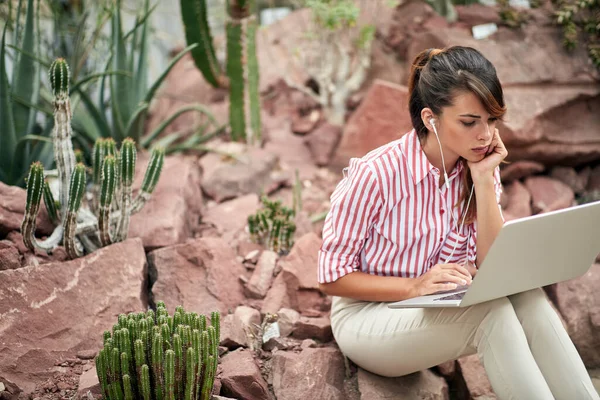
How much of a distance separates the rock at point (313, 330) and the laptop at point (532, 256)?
28.8 inches

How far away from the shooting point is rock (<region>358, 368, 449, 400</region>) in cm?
257

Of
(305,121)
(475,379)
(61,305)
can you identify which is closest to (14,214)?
(61,305)

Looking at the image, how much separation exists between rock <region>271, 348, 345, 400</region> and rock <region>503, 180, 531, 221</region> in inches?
65.7

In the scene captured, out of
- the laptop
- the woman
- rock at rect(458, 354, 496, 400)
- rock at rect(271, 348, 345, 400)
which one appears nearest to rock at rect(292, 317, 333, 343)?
rock at rect(271, 348, 345, 400)

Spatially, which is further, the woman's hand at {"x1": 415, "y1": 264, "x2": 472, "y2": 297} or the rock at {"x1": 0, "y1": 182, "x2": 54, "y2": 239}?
the rock at {"x1": 0, "y1": 182, "x2": 54, "y2": 239}

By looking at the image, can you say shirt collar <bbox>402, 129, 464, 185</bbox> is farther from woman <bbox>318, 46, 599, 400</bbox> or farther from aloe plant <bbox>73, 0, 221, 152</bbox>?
aloe plant <bbox>73, 0, 221, 152</bbox>

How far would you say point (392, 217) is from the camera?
7.99 feet

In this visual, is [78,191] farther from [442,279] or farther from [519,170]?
[519,170]

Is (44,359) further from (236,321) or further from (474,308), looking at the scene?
(474,308)

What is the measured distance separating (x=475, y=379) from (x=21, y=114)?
105 inches

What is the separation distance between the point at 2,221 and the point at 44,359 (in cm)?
76

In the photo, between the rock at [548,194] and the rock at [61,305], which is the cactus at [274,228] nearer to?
the rock at [61,305]

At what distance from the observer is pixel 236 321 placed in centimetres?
284

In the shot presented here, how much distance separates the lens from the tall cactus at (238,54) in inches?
174
